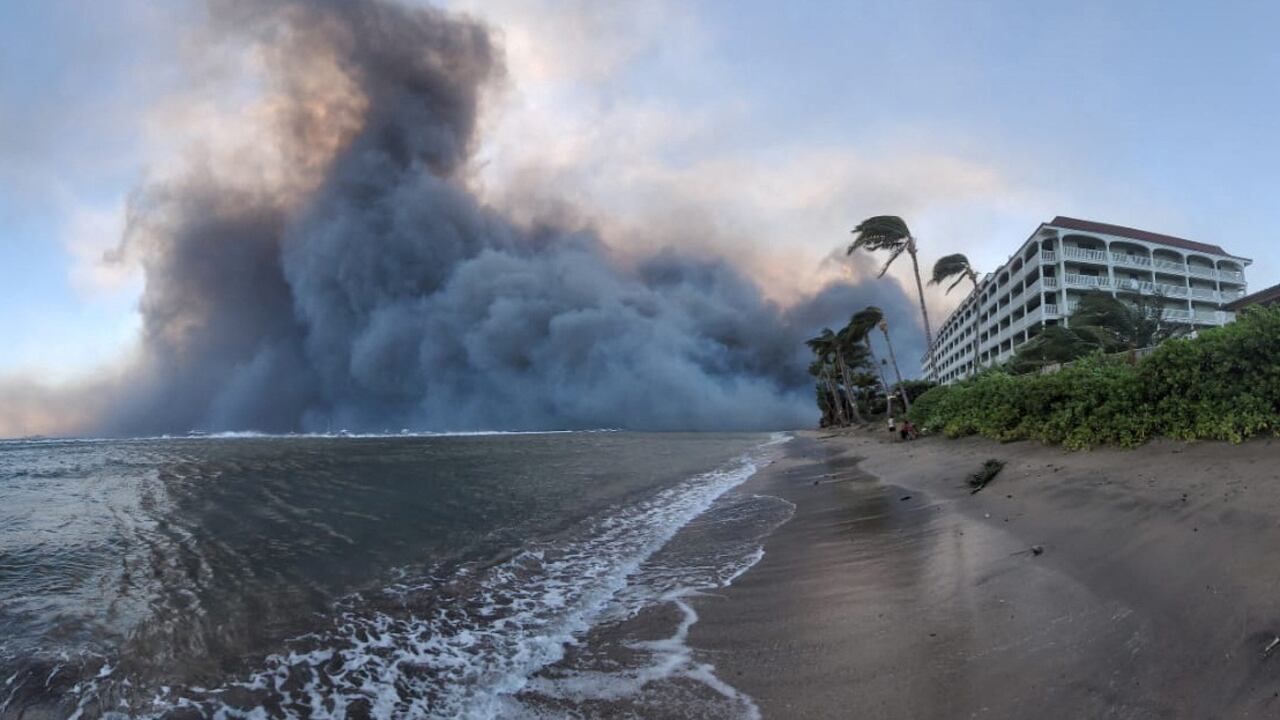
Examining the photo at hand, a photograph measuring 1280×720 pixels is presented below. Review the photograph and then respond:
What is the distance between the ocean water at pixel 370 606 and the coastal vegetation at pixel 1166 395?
6452mm

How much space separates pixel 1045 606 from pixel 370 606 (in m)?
7.60

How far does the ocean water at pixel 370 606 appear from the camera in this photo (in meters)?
5.00

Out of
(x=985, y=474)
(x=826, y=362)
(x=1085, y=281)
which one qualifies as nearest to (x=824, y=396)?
(x=826, y=362)

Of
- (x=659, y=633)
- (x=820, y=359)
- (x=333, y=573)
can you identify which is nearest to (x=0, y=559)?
(x=333, y=573)

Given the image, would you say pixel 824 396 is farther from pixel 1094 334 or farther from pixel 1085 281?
pixel 1094 334

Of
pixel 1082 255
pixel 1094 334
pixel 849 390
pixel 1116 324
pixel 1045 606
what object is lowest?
pixel 1045 606

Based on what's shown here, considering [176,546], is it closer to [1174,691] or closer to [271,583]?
[271,583]

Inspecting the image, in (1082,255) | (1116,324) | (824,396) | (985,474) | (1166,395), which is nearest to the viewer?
(1166,395)

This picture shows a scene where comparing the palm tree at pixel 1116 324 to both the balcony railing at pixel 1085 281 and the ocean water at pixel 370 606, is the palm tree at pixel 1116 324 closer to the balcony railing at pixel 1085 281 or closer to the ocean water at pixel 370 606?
the balcony railing at pixel 1085 281

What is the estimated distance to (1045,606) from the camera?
5.03 metres

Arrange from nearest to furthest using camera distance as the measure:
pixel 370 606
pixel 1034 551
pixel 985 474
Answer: pixel 1034 551 → pixel 370 606 → pixel 985 474

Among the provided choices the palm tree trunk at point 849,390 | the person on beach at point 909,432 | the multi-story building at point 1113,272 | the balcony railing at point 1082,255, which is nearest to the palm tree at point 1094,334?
the person on beach at point 909,432

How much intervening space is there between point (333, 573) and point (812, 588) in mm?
7334

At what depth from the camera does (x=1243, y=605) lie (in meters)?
4.04
